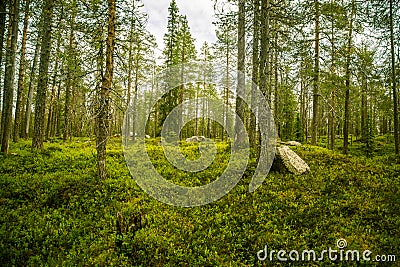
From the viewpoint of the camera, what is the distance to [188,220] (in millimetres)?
8086

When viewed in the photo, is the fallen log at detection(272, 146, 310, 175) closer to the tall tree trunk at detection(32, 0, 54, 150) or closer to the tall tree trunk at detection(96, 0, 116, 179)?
the tall tree trunk at detection(96, 0, 116, 179)

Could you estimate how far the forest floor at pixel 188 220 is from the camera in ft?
21.1

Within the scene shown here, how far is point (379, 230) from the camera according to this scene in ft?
22.7

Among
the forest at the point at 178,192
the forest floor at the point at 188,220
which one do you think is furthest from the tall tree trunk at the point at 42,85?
the forest floor at the point at 188,220

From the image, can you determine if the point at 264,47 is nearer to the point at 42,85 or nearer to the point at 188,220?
the point at 188,220

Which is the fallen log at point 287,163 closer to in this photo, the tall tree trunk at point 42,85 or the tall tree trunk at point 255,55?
the tall tree trunk at point 255,55

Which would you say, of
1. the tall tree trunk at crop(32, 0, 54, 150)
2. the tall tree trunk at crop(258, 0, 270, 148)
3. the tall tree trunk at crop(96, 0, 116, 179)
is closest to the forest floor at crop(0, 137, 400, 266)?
the tall tree trunk at crop(96, 0, 116, 179)

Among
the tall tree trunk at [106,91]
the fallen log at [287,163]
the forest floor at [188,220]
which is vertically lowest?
the forest floor at [188,220]

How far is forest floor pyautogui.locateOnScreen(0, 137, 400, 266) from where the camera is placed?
6.43 m

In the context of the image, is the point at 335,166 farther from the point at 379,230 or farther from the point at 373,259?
the point at 373,259

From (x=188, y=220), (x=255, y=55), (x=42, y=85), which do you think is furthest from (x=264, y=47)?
(x=42, y=85)

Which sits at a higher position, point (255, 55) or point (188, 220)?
point (255, 55)

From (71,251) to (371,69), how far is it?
19.4 metres

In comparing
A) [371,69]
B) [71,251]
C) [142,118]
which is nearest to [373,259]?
[71,251]
